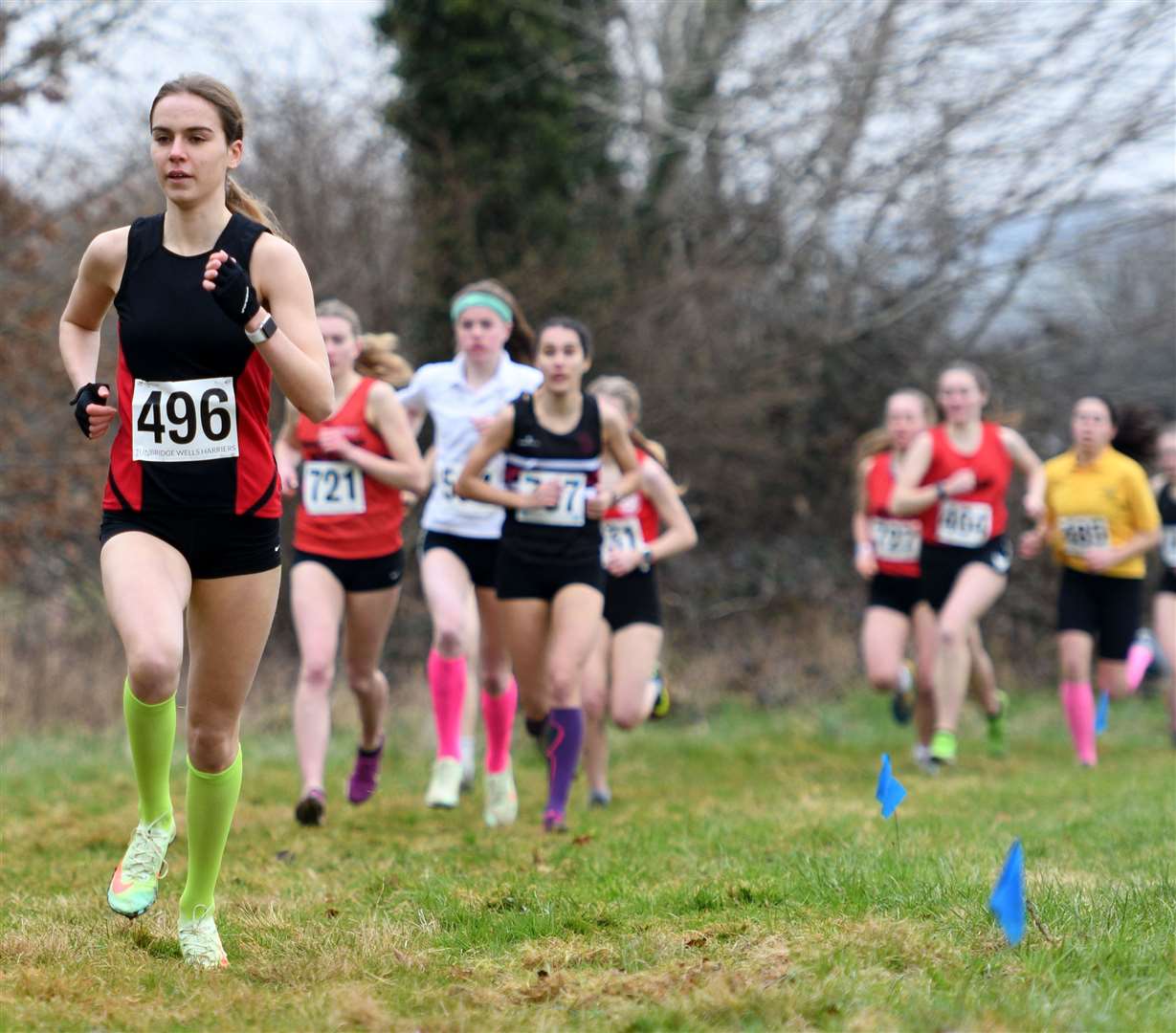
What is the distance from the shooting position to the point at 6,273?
13039 millimetres

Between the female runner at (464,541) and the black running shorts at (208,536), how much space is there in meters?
3.59

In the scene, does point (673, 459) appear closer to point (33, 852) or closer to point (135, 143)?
point (135, 143)

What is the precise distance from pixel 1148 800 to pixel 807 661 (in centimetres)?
850

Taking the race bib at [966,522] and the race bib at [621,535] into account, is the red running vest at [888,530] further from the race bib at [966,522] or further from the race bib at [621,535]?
the race bib at [621,535]

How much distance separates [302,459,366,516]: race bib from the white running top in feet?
2.07

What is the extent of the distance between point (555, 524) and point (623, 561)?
116 cm

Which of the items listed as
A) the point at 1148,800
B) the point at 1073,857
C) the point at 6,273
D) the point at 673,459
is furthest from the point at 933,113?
the point at 1073,857

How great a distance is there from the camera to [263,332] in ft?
13.0

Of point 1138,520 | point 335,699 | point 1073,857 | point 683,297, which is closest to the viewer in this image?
point 1073,857

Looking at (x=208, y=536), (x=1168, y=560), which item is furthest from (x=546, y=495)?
(x=1168, y=560)

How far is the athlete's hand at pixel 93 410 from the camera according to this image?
4082 millimetres

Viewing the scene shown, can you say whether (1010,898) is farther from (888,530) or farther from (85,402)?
(888,530)

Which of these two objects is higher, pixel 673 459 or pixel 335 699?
pixel 673 459

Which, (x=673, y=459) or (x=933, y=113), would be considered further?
(x=933, y=113)
